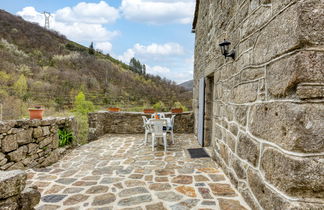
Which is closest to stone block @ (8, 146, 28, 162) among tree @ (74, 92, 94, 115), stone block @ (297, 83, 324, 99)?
stone block @ (297, 83, 324, 99)

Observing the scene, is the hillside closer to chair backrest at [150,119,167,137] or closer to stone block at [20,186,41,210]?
chair backrest at [150,119,167,137]

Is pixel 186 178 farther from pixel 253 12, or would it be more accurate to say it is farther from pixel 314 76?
pixel 253 12

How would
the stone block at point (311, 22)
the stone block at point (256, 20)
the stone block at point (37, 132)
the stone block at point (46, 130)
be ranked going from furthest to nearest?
the stone block at point (46, 130) → the stone block at point (37, 132) → the stone block at point (256, 20) → the stone block at point (311, 22)

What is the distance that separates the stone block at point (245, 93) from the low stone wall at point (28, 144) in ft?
10.9

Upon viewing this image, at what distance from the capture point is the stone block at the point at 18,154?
268cm

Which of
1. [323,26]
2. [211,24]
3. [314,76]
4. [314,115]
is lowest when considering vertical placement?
[314,115]

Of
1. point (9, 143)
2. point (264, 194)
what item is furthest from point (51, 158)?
point (264, 194)

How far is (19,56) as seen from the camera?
16.9 meters

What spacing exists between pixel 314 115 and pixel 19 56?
22.0 m

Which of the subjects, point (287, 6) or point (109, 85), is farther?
point (109, 85)

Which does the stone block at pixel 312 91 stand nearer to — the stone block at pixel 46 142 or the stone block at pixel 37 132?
the stone block at pixel 37 132

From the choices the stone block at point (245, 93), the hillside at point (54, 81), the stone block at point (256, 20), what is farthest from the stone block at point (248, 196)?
the hillside at point (54, 81)

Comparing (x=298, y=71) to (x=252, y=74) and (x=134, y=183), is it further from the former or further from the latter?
(x=134, y=183)

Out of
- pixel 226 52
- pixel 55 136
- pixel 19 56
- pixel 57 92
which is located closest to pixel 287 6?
pixel 226 52
